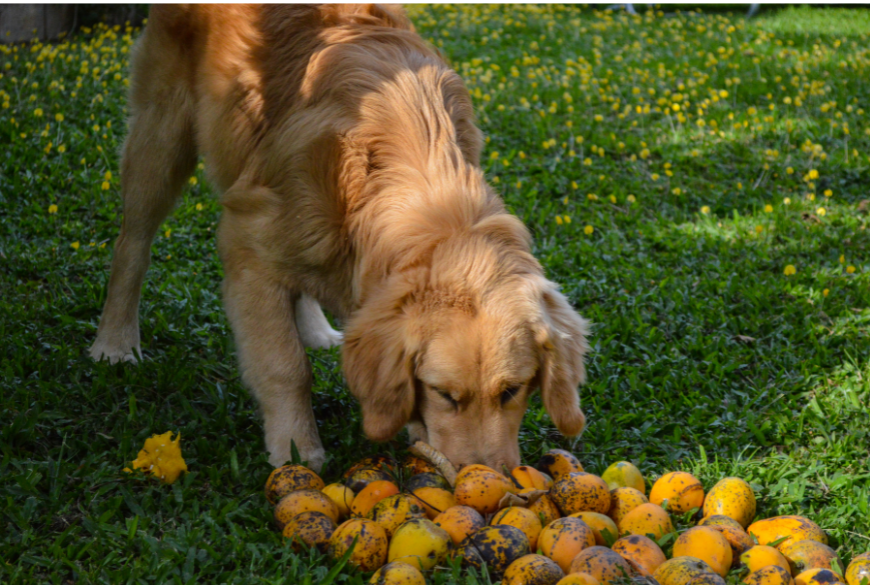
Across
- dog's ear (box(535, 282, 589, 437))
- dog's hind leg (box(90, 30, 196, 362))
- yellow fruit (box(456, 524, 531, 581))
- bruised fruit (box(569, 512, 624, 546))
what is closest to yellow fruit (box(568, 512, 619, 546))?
bruised fruit (box(569, 512, 624, 546))

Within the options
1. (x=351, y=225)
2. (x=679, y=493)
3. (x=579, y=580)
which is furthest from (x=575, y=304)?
(x=579, y=580)

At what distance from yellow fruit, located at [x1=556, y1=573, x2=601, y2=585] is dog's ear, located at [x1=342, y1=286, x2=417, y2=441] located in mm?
856

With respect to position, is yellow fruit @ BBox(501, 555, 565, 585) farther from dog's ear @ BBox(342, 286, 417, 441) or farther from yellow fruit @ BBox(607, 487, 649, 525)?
dog's ear @ BBox(342, 286, 417, 441)

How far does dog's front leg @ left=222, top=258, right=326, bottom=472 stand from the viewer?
3459 mm

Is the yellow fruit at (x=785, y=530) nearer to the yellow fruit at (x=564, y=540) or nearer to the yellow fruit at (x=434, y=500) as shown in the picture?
the yellow fruit at (x=564, y=540)

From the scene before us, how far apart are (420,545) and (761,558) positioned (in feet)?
3.79

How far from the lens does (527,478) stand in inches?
116

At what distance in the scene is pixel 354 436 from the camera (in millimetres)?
3752

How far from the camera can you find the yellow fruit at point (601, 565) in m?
2.47

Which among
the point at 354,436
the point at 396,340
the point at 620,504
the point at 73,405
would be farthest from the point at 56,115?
the point at 620,504

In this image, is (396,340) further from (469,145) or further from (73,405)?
(73,405)

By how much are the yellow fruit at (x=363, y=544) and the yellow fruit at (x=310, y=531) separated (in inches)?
2.1

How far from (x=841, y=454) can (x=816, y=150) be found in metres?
4.10

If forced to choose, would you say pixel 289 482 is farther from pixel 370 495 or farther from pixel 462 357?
pixel 462 357
